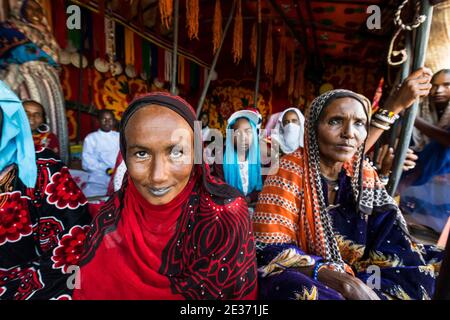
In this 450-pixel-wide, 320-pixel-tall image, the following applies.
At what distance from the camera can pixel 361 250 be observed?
4.52ft

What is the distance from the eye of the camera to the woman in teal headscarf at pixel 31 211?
1.36 meters

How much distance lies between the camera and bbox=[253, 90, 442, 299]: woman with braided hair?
119 centimetres

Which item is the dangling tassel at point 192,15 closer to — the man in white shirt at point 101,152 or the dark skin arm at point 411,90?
the man in white shirt at point 101,152

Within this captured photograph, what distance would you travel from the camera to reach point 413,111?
1.58 m

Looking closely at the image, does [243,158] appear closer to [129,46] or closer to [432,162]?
[432,162]

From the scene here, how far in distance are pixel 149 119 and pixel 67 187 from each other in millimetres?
808

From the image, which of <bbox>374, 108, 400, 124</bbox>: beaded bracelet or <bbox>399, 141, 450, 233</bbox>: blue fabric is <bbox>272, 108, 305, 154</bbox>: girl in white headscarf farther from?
<bbox>374, 108, 400, 124</bbox>: beaded bracelet

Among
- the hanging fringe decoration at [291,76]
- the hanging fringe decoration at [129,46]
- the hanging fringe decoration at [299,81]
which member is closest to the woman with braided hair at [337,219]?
the hanging fringe decoration at [129,46]

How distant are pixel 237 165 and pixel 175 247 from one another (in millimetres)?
1585

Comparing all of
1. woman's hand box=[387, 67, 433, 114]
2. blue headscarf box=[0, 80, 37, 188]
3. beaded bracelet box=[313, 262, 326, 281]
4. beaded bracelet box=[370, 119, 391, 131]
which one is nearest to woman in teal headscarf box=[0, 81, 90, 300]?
blue headscarf box=[0, 80, 37, 188]

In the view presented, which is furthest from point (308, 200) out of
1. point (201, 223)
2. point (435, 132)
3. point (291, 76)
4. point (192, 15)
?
point (291, 76)

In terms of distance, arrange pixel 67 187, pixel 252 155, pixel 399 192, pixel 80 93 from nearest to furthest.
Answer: pixel 67 187 < pixel 399 192 < pixel 252 155 < pixel 80 93
